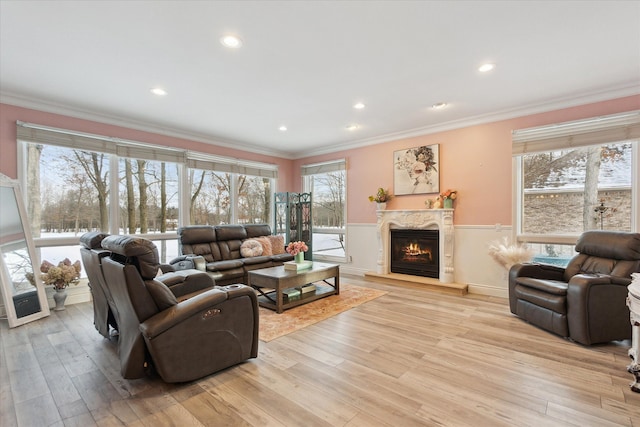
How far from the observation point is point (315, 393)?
2.04 m

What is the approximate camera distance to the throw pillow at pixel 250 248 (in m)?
5.14

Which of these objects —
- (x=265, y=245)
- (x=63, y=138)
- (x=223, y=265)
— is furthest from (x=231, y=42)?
(x=265, y=245)

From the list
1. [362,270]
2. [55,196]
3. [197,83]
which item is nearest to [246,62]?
[197,83]

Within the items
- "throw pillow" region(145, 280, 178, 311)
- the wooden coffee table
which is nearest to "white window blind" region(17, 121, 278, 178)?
the wooden coffee table

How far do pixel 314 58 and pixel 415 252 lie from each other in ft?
12.5

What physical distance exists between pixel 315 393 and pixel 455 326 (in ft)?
6.35

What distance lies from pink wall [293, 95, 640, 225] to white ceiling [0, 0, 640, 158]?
15 centimetres

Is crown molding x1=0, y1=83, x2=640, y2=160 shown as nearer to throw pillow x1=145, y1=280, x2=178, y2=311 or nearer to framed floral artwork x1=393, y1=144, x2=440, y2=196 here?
framed floral artwork x1=393, y1=144, x2=440, y2=196

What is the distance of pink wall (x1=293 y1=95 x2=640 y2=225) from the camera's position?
A: 4.02 metres

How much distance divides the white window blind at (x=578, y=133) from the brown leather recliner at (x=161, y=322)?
14.5 feet

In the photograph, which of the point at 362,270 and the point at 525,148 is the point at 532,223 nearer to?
the point at 525,148

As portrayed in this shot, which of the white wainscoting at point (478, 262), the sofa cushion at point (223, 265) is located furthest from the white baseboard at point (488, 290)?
the sofa cushion at point (223, 265)

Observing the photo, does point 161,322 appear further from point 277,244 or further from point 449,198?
point 449,198

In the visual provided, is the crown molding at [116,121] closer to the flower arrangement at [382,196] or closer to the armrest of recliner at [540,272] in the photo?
the flower arrangement at [382,196]
